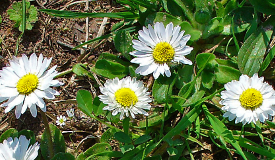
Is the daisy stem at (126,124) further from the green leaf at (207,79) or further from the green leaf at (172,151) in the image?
the green leaf at (207,79)

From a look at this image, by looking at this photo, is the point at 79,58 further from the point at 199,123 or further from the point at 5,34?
the point at 199,123

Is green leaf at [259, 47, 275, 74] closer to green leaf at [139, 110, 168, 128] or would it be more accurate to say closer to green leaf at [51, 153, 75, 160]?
green leaf at [139, 110, 168, 128]

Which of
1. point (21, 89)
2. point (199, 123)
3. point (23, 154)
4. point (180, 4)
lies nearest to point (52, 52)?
point (21, 89)

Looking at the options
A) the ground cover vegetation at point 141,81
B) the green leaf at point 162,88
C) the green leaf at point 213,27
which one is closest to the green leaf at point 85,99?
the ground cover vegetation at point 141,81

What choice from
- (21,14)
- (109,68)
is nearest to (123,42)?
(109,68)

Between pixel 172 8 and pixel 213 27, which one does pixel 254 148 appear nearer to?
pixel 213 27

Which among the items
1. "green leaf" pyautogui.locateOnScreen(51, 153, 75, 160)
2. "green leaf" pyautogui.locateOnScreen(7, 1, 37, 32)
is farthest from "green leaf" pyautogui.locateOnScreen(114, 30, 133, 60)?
"green leaf" pyautogui.locateOnScreen(51, 153, 75, 160)
